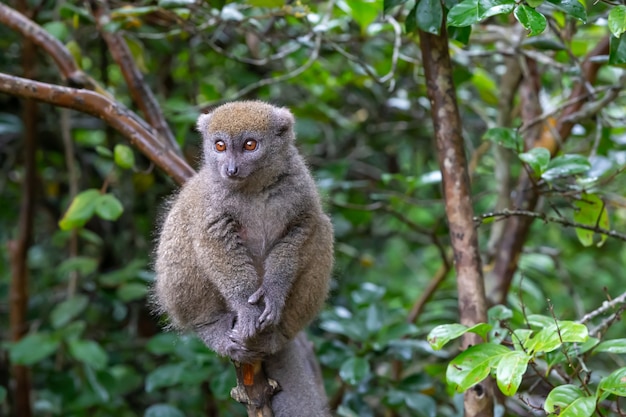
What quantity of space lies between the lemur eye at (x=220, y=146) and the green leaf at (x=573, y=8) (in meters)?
1.72

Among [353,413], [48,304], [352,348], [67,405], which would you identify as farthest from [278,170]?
[48,304]

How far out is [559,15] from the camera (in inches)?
173

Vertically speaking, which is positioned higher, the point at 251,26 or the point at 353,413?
the point at 251,26

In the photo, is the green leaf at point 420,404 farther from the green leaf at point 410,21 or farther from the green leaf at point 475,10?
the green leaf at point 475,10

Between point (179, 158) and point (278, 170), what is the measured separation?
721 mm

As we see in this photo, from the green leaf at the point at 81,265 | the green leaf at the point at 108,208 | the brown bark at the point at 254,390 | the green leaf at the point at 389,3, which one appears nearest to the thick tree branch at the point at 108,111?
the green leaf at the point at 108,208

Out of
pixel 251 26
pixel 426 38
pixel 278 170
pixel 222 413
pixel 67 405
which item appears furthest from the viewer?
pixel 222 413

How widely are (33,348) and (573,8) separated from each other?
3.95 metres

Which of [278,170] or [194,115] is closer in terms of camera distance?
[278,170]

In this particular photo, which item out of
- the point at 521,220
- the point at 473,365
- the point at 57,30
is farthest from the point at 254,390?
the point at 57,30

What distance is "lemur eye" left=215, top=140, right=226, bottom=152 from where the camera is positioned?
3783 mm

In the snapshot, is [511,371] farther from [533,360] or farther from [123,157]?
[123,157]

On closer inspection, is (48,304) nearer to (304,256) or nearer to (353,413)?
(353,413)

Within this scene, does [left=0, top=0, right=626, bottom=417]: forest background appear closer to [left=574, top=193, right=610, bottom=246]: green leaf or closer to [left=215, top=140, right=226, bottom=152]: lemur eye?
[left=574, top=193, right=610, bottom=246]: green leaf
